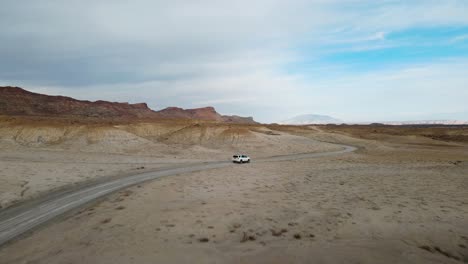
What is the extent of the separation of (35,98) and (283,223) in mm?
225785

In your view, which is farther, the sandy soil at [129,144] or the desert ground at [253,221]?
the sandy soil at [129,144]

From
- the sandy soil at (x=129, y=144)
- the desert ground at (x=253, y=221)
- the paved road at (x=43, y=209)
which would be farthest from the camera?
the sandy soil at (x=129, y=144)

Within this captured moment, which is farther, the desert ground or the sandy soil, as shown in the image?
the sandy soil

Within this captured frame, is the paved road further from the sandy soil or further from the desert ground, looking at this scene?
the sandy soil

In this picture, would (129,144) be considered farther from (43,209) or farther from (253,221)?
(253,221)

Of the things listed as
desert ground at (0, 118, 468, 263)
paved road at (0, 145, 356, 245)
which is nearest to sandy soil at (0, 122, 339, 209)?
paved road at (0, 145, 356, 245)

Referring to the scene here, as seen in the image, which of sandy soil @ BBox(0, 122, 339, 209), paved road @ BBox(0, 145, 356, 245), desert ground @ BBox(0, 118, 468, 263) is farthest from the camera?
sandy soil @ BBox(0, 122, 339, 209)

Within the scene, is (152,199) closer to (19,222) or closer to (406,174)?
(19,222)

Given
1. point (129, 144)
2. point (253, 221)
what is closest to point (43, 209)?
point (253, 221)

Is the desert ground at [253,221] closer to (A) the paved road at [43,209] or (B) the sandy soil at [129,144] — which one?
(A) the paved road at [43,209]

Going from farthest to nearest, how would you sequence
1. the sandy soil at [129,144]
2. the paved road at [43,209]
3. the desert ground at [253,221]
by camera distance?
the sandy soil at [129,144] < the paved road at [43,209] < the desert ground at [253,221]

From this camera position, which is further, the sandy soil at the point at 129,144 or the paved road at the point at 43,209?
the sandy soil at the point at 129,144

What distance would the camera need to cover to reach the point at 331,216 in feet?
44.2

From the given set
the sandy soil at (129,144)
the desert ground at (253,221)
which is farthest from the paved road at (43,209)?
the sandy soil at (129,144)
